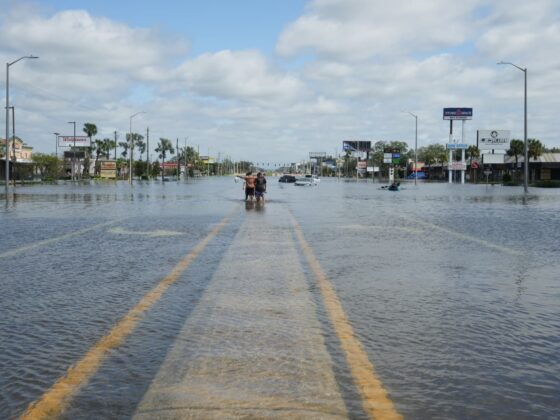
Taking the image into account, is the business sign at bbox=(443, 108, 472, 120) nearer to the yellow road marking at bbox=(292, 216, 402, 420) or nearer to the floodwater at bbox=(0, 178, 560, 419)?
the floodwater at bbox=(0, 178, 560, 419)

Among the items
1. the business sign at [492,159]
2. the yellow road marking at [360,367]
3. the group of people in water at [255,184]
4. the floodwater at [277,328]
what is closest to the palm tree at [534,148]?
the business sign at [492,159]

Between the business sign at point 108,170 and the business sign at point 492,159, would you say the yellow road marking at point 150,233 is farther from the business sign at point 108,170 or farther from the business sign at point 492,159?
the business sign at point 492,159

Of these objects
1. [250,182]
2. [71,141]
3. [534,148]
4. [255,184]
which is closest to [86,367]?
[250,182]

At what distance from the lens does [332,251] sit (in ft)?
42.0

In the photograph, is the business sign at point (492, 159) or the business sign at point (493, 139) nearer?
the business sign at point (493, 139)

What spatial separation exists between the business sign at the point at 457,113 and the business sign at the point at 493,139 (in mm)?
9109

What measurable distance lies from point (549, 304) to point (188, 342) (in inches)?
172

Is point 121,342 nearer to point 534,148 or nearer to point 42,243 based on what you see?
point 42,243

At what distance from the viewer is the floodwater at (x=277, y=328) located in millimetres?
4523

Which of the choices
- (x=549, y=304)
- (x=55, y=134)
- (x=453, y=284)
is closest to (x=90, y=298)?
(x=453, y=284)

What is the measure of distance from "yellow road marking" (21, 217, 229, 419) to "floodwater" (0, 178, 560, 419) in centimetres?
2

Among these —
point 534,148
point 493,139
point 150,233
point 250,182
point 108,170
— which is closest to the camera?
point 150,233

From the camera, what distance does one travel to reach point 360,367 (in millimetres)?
5250

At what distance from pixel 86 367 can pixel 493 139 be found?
393 ft
